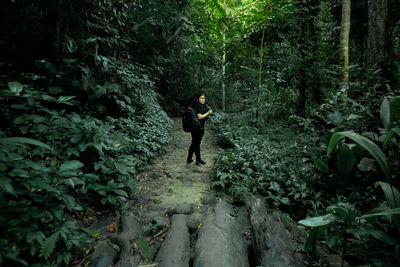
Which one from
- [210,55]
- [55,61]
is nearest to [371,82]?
[55,61]

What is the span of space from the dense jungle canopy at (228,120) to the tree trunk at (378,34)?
0.03 m

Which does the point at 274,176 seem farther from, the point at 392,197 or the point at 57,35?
the point at 57,35

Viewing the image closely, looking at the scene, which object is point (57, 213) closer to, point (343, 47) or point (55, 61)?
point (55, 61)

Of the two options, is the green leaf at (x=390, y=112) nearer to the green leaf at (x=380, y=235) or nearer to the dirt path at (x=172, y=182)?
the green leaf at (x=380, y=235)

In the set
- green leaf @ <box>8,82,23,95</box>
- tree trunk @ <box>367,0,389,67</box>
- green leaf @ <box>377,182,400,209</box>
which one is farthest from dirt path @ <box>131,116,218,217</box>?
tree trunk @ <box>367,0,389,67</box>

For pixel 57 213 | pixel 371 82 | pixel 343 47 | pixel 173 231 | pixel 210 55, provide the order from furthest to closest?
pixel 210 55, pixel 343 47, pixel 371 82, pixel 173 231, pixel 57 213

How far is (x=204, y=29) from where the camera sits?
1055cm

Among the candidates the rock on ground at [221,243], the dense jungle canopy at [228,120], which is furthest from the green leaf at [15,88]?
the rock on ground at [221,243]

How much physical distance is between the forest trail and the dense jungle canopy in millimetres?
295

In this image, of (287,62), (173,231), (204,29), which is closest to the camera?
(173,231)

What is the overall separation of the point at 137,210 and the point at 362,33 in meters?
8.48

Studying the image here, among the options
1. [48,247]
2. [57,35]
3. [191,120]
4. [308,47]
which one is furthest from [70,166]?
[308,47]

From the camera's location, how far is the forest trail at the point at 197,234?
216 centimetres

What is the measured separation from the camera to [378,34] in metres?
4.74
